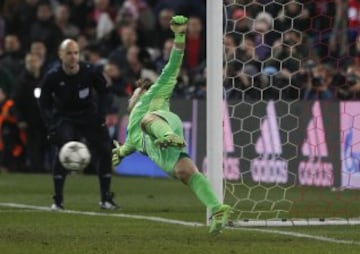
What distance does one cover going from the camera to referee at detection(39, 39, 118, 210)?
51.4ft

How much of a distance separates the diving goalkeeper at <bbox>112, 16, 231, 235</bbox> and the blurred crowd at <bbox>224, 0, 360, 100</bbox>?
109 inches

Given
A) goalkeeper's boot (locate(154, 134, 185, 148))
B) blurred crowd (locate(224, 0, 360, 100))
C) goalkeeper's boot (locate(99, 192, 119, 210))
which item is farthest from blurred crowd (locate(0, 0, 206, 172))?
goalkeeper's boot (locate(154, 134, 185, 148))

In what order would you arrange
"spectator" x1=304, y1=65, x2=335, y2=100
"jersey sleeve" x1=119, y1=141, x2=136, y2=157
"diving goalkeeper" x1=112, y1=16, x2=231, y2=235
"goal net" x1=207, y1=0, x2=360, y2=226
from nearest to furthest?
"diving goalkeeper" x1=112, y1=16, x2=231, y2=235 → "jersey sleeve" x1=119, y1=141, x2=136, y2=157 → "goal net" x1=207, y1=0, x2=360, y2=226 → "spectator" x1=304, y1=65, x2=335, y2=100

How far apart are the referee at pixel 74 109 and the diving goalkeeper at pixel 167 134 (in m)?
2.66

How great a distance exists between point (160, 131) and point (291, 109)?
7889 mm

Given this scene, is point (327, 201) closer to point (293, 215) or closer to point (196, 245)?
point (293, 215)

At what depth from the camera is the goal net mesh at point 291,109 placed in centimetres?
1556

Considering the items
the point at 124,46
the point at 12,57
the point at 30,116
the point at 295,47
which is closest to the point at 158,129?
the point at 295,47

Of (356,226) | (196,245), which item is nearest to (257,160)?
(356,226)

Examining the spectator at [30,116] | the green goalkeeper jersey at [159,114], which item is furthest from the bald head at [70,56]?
the spectator at [30,116]

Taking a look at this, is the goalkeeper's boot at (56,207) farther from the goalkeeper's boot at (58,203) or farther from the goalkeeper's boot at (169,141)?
the goalkeeper's boot at (169,141)

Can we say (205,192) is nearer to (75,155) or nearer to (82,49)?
(75,155)

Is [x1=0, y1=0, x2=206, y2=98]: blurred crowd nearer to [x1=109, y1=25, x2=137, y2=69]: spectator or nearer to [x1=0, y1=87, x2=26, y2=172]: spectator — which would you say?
[x1=109, y1=25, x2=137, y2=69]: spectator

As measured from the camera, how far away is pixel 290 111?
19594 mm
